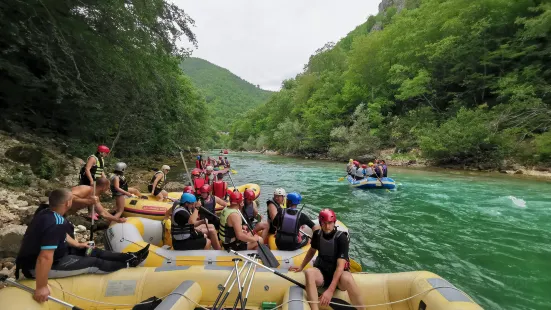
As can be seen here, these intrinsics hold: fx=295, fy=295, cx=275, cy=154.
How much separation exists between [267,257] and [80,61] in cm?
986

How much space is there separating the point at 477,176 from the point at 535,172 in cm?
303

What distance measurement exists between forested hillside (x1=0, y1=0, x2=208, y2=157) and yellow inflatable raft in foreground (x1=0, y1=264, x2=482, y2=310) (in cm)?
680

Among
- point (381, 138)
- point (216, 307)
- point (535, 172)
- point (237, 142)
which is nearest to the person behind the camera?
point (216, 307)

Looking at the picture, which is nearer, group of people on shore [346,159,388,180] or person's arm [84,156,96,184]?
person's arm [84,156,96,184]

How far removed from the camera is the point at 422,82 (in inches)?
1024

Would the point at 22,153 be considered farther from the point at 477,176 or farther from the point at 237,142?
the point at 237,142

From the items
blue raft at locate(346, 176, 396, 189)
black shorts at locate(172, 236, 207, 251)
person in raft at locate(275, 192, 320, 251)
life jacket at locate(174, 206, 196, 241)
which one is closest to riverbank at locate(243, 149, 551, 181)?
blue raft at locate(346, 176, 396, 189)

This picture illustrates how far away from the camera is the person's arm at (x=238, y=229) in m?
4.70

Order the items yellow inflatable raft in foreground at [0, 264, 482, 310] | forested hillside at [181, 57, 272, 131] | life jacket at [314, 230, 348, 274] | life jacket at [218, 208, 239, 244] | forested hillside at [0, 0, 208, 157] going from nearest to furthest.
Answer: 1. yellow inflatable raft in foreground at [0, 264, 482, 310]
2. life jacket at [314, 230, 348, 274]
3. life jacket at [218, 208, 239, 244]
4. forested hillside at [0, 0, 208, 157]
5. forested hillside at [181, 57, 272, 131]

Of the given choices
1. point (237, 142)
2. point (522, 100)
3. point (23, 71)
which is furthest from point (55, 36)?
point (237, 142)

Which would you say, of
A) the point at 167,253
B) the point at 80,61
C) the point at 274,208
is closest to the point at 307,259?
the point at 274,208

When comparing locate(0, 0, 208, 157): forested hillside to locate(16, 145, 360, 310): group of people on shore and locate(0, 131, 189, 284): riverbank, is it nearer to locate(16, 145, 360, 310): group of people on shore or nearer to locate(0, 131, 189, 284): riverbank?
locate(0, 131, 189, 284): riverbank

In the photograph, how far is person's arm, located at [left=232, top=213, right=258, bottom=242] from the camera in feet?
15.4

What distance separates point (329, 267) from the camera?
3670 mm
